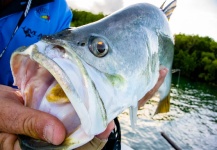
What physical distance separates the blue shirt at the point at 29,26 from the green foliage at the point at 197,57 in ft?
208

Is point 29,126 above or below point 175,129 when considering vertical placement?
above

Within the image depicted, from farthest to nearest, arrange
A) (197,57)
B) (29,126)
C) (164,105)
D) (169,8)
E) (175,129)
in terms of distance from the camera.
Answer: (197,57)
(175,129)
(164,105)
(169,8)
(29,126)

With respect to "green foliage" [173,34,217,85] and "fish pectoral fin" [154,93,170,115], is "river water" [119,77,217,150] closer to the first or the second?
"fish pectoral fin" [154,93,170,115]

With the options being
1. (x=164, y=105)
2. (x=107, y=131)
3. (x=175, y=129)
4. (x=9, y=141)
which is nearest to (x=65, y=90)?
(x=107, y=131)

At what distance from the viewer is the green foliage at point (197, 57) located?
64.9 m

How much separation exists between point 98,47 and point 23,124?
0.60 meters

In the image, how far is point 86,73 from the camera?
1476 mm

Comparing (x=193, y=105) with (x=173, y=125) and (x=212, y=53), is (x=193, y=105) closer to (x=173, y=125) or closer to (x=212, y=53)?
(x=173, y=125)

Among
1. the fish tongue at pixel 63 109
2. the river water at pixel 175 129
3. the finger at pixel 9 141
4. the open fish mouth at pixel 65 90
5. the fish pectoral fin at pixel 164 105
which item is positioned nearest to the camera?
the open fish mouth at pixel 65 90

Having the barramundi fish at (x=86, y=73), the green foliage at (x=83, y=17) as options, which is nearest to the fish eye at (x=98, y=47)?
the barramundi fish at (x=86, y=73)

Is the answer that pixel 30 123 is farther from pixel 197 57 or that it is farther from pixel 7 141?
pixel 197 57

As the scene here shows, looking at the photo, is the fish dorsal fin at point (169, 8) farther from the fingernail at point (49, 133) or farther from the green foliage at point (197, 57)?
the green foliage at point (197, 57)

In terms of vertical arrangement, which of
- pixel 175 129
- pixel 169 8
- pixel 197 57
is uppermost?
pixel 169 8

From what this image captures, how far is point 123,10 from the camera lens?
2.07 m
